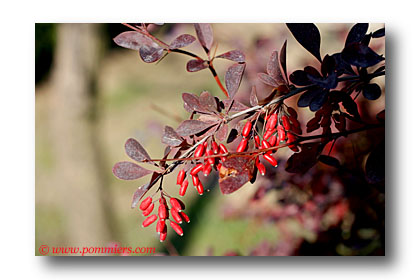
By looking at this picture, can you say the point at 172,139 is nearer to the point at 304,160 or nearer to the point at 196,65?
the point at 196,65

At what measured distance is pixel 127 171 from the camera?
783mm

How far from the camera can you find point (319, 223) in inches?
55.5

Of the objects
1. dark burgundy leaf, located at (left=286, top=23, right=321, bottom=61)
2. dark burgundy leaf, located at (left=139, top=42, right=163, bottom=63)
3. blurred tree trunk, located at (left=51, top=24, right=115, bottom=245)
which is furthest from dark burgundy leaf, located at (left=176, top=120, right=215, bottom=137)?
blurred tree trunk, located at (left=51, top=24, right=115, bottom=245)

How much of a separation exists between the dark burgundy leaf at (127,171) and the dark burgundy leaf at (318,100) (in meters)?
0.30

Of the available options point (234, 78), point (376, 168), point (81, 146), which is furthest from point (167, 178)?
point (234, 78)

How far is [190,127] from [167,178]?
8.89 ft

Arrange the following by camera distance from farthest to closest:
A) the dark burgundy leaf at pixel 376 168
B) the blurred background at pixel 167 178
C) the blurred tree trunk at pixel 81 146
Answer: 1. the blurred tree trunk at pixel 81 146
2. the blurred background at pixel 167 178
3. the dark burgundy leaf at pixel 376 168

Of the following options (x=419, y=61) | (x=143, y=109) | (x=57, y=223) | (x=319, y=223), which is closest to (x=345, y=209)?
(x=319, y=223)

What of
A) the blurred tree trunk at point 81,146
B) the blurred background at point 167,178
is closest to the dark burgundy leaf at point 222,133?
the blurred background at point 167,178

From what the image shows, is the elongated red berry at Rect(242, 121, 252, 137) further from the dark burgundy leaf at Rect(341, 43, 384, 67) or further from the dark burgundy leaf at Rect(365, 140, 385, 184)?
the dark burgundy leaf at Rect(365, 140, 385, 184)

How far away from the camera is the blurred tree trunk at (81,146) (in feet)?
8.25

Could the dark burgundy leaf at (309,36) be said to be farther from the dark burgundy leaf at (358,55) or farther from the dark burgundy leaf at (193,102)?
the dark burgundy leaf at (193,102)

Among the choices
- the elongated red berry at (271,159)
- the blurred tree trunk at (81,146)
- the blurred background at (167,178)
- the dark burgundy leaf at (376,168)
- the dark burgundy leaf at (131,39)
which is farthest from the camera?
the blurred tree trunk at (81,146)

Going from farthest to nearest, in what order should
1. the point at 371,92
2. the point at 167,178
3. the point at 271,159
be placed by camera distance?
1. the point at 167,178
2. the point at 371,92
3. the point at 271,159
